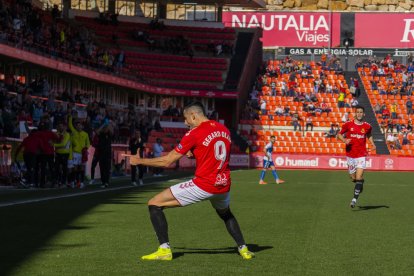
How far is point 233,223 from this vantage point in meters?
11.9

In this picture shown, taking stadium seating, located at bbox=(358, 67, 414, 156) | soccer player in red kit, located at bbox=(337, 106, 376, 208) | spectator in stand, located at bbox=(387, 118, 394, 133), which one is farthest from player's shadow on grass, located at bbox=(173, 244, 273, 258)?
spectator in stand, located at bbox=(387, 118, 394, 133)

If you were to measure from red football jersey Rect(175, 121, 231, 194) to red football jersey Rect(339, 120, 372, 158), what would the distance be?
11035 mm

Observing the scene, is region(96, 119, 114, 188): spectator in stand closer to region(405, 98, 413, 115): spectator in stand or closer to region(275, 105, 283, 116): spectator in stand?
region(275, 105, 283, 116): spectator in stand

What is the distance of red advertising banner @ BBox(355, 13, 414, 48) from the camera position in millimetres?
82062

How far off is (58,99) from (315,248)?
33157mm

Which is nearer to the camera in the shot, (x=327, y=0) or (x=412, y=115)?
(x=412, y=115)

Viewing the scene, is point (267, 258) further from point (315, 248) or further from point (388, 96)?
point (388, 96)

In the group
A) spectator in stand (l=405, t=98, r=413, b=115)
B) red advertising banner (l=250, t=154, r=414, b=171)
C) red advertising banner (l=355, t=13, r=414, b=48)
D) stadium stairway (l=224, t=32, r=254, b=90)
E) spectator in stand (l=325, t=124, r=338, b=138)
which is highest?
red advertising banner (l=355, t=13, r=414, b=48)

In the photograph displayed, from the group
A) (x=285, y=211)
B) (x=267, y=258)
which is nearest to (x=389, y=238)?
(x=267, y=258)

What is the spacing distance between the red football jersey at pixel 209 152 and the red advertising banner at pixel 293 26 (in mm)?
71551

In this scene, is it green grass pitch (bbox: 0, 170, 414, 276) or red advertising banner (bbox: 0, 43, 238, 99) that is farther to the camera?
red advertising banner (bbox: 0, 43, 238, 99)

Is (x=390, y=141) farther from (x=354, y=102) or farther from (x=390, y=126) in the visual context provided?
(x=354, y=102)

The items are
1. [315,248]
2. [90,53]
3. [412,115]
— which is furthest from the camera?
[412,115]

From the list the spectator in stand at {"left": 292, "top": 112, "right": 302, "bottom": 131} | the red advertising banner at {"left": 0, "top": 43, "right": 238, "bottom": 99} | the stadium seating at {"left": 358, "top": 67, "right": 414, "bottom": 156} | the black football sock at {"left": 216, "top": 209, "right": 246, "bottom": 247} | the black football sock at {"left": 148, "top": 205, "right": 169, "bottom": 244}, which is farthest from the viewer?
the spectator in stand at {"left": 292, "top": 112, "right": 302, "bottom": 131}
